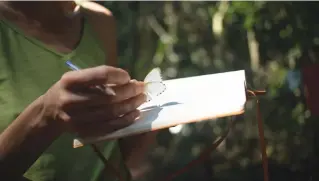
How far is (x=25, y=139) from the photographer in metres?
0.42

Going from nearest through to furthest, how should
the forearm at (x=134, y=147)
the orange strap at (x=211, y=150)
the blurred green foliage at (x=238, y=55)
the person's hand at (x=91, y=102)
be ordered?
the person's hand at (x=91, y=102), the orange strap at (x=211, y=150), the forearm at (x=134, y=147), the blurred green foliage at (x=238, y=55)

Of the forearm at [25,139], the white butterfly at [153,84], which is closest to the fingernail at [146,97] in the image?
the white butterfly at [153,84]

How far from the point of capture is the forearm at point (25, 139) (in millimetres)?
416

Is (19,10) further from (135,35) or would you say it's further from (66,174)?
(135,35)

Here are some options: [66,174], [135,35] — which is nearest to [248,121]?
[135,35]

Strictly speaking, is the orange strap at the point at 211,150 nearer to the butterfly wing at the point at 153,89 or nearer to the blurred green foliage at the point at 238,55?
the butterfly wing at the point at 153,89

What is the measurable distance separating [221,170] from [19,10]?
499 millimetres

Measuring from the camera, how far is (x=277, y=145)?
90 cm

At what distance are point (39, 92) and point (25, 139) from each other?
0.12 metres

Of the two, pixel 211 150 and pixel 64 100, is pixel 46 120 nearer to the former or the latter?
pixel 64 100

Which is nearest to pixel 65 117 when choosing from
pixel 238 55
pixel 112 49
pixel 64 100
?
pixel 64 100

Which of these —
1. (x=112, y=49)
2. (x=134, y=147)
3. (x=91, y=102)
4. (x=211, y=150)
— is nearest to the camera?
(x=91, y=102)

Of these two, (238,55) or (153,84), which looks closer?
(153,84)

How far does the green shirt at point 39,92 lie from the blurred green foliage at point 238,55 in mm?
282
